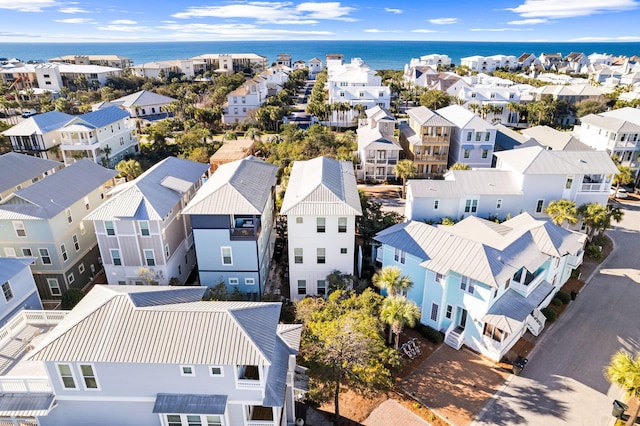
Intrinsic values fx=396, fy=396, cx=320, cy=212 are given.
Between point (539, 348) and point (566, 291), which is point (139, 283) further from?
point (566, 291)

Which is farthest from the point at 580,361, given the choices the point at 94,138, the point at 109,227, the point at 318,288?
the point at 94,138

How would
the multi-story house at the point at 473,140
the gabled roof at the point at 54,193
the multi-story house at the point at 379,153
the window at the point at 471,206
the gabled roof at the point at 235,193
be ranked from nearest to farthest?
1. the gabled roof at the point at 235,193
2. the gabled roof at the point at 54,193
3. the window at the point at 471,206
4. the multi-story house at the point at 473,140
5. the multi-story house at the point at 379,153

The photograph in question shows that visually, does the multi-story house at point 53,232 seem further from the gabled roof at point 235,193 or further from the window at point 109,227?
the gabled roof at point 235,193

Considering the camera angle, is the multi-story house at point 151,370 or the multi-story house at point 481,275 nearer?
the multi-story house at point 151,370

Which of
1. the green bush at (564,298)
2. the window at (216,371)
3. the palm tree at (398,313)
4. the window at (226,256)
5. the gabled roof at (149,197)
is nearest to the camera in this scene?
the window at (216,371)

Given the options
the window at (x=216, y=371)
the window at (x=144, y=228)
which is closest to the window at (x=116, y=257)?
the window at (x=144, y=228)

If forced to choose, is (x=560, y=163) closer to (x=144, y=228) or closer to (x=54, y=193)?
(x=144, y=228)

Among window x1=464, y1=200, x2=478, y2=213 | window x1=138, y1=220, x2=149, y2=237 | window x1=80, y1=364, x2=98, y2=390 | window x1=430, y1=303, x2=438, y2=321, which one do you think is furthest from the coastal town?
window x1=464, y1=200, x2=478, y2=213
